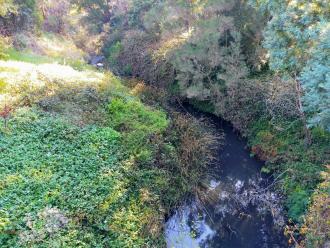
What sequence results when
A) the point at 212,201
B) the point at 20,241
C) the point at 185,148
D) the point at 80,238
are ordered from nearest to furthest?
the point at 20,241 < the point at 80,238 < the point at 212,201 < the point at 185,148

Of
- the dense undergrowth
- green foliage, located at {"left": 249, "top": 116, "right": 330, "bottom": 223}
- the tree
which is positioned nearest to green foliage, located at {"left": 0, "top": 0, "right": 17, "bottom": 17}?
the dense undergrowth

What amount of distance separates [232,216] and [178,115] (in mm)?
6049

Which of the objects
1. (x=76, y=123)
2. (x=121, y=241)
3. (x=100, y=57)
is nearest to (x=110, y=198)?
(x=121, y=241)

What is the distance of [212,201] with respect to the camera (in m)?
12.6

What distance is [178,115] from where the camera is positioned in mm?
16344

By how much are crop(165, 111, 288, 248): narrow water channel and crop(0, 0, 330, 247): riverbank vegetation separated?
0.61 m

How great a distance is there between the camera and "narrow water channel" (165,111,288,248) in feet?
35.8

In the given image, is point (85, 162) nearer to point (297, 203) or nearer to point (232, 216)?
point (232, 216)

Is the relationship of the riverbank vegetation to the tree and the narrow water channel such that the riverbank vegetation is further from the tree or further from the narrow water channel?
the narrow water channel

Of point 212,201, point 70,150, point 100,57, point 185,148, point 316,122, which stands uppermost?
point 316,122

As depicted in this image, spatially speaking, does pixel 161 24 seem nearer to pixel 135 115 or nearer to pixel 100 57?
pixel 135 115

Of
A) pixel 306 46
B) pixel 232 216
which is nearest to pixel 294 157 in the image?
pixel 232 216

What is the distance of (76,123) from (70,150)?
1574mm

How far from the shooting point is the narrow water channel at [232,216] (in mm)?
10914
